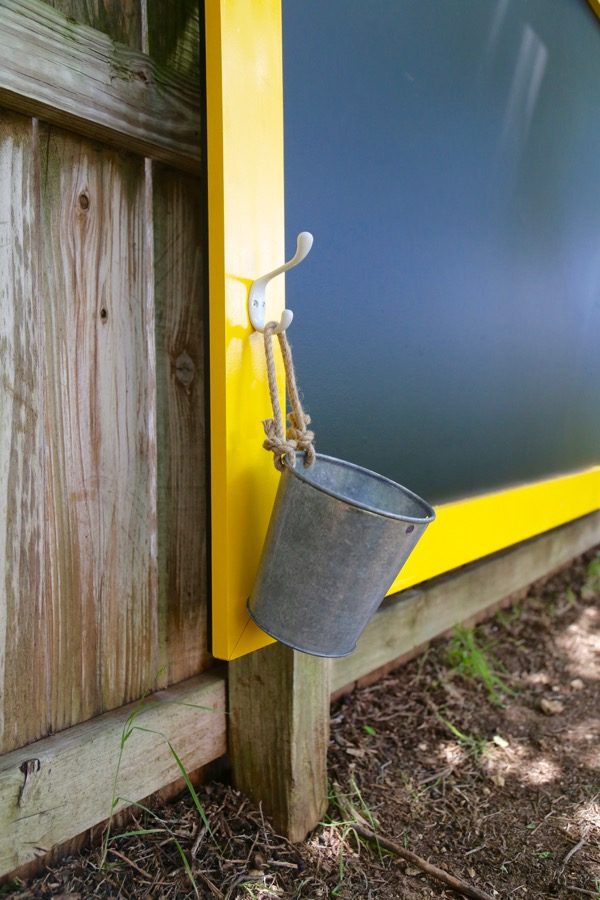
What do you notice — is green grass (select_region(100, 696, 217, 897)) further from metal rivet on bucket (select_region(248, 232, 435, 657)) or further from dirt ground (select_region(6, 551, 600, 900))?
metal rivet on bucket (select_region(248, 232, 435, 657))

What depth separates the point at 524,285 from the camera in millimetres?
1954

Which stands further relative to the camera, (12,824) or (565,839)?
(565,839)

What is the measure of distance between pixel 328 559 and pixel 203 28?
812 millimetres

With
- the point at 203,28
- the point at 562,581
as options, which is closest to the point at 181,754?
the point at 203,28

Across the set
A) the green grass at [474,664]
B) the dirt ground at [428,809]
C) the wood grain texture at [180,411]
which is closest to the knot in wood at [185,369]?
the wood grain texture at [180,411]

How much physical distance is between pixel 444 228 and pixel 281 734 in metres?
1.19

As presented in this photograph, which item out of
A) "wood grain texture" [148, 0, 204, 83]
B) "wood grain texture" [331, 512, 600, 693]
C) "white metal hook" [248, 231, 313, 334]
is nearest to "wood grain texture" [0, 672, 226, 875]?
"wood grain texture" [331, 512, 600, 693]

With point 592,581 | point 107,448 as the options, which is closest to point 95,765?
point 107,448

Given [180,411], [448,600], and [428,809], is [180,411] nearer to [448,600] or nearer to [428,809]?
[428,809]

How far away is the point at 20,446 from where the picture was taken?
911 mm

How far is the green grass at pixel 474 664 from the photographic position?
1.87 meters

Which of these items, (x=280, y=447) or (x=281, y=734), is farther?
(x=281, y=734)

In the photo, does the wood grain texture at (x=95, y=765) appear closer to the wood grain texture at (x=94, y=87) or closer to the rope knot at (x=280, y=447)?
the rope knot at (x=280, y=447)

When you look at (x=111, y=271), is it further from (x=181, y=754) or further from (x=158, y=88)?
(x=181, y=754)
